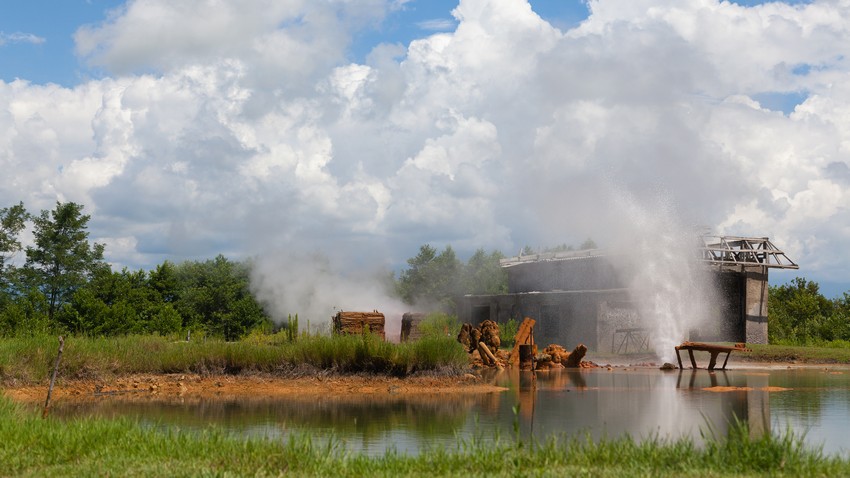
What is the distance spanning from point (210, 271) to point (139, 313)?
61.1 feet

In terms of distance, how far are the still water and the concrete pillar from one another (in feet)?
81.8

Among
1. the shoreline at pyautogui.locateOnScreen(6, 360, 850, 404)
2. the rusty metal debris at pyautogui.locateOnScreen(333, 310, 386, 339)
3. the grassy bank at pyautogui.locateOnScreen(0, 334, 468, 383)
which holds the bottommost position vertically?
the shoreline at pyautogui.locateOnScreen(6, 360, 850, 404)

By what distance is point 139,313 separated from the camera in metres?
54.2

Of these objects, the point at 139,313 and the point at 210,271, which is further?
the point at 210,271

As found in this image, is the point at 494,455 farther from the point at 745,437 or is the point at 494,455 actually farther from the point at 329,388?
the point at 329,388

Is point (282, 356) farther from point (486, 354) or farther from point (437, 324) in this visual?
point (437, 324)

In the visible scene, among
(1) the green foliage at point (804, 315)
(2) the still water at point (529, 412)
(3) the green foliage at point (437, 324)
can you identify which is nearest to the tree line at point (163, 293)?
(1) the green foliage at point (804, 315)

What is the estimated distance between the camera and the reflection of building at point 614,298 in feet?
154

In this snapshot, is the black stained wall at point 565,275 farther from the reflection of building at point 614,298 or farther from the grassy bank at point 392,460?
the grassy bank at point 392,460

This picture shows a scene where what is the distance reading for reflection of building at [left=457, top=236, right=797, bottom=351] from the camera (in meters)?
46.8

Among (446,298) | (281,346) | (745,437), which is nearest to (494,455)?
(745,437)

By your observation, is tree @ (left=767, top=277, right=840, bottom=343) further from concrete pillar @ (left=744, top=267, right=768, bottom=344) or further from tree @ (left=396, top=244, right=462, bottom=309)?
tree @ (left=396, top=244, right=462, bottom=309)

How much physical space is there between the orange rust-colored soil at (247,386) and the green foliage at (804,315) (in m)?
37.0

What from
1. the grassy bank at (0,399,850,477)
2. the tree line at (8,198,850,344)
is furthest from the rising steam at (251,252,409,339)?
the grassy bank at (0,399,850,477)
